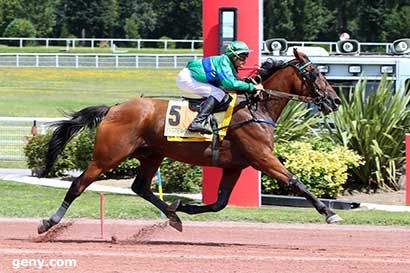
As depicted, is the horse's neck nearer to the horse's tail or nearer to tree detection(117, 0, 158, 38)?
the horse's tail

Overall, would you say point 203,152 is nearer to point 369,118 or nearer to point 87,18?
point 369,118

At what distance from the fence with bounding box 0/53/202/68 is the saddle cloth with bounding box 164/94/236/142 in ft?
131

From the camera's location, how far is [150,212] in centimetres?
1474

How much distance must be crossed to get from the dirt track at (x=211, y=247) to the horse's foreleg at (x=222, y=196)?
41cm

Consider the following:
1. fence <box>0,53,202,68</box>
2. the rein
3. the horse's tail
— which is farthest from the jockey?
fence <box>0,53,202,68</box>

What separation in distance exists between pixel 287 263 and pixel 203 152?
211 cm

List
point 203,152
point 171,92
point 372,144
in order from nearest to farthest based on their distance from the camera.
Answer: point 203,152 < point 372,144 < point 171,92

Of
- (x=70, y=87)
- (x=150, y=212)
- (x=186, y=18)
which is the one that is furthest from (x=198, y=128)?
(x=186, y=18)

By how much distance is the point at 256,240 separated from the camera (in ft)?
40.8

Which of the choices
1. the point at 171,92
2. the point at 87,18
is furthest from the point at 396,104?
the point at 87,18

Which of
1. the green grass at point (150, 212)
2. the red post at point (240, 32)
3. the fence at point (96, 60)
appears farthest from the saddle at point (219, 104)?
the fence at point (96, 60)

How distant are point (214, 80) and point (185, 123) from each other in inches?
23.5

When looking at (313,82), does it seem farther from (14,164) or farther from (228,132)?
(14,164)

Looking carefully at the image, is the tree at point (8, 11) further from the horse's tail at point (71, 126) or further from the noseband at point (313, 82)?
the noseband at point (313, 82)
